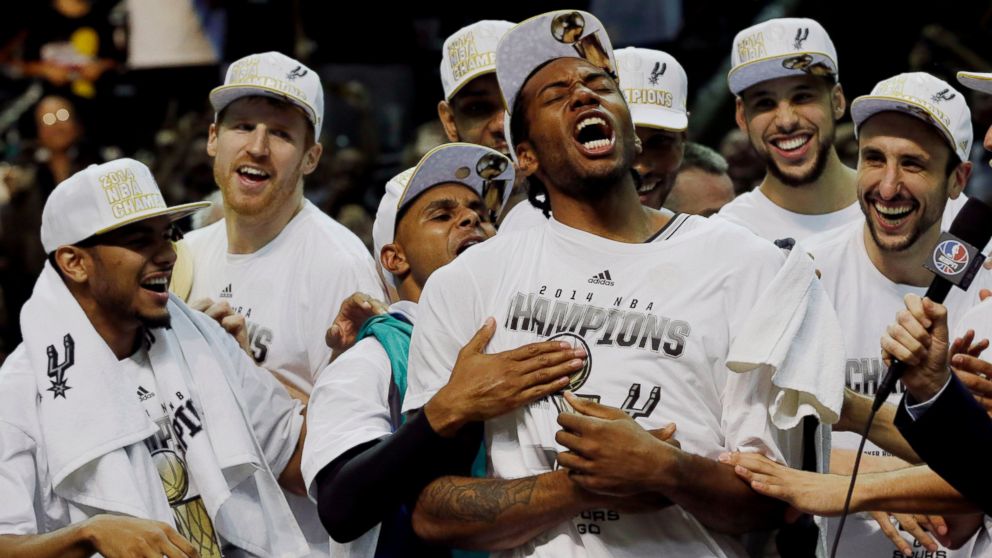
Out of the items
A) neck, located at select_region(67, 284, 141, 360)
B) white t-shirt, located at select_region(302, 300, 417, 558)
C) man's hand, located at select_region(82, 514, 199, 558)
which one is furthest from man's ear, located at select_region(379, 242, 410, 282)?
man's hand, located at select_region(82, 514, 199, 558)

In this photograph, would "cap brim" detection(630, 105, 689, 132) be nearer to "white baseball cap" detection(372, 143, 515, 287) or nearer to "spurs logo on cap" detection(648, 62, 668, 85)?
"spurs logo on cap" detection(648, 62, 668, 85)

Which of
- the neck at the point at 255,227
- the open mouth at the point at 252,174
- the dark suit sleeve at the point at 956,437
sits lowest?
the dark suit sleeve at the point at 956,437

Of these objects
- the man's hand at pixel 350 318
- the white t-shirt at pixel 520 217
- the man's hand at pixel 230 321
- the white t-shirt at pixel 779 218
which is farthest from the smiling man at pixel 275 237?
the white t-shirt at pixel 779 218

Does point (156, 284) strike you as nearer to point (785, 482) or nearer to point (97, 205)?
point (97, 205)

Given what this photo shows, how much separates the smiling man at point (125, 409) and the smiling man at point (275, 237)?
546mm

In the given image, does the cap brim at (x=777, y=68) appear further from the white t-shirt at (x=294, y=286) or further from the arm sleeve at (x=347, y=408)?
the arm sleeve at (x=347, y=408)

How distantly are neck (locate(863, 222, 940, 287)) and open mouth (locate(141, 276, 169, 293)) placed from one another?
2.18 m

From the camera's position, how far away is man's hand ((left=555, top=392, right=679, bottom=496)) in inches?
124

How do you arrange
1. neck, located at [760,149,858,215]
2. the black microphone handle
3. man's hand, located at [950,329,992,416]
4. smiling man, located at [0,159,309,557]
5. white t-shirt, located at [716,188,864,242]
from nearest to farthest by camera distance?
the black microphone handle, man's hand, located at [950,329,992,416], smiling man, located at [0,159,309,557], white t-shirt, located at [716,188,864,242], neck, located at [760,149,858,215]

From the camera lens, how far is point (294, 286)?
5188 mm

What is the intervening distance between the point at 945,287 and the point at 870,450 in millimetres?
1570

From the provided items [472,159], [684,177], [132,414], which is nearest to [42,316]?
[132,414]

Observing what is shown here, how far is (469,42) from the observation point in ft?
17.7

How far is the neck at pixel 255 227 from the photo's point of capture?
539cm
